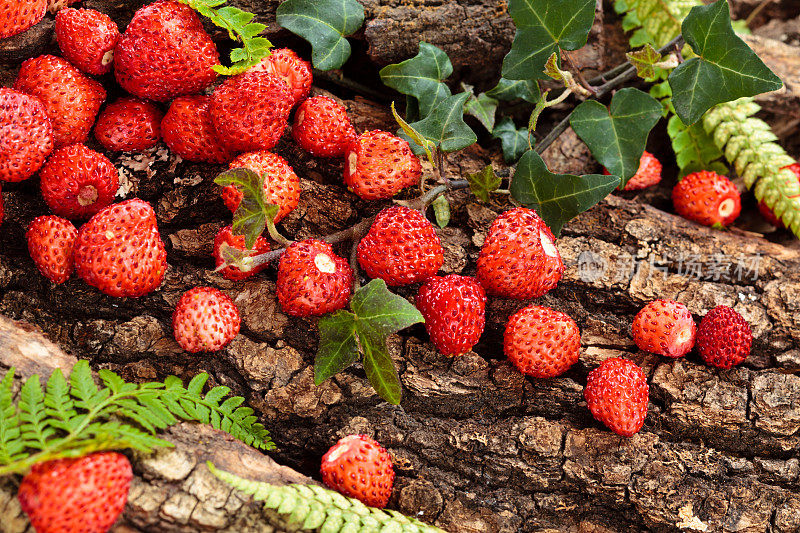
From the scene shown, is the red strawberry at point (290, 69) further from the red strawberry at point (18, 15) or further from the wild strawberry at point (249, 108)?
the red strawberry at point (18, 15)

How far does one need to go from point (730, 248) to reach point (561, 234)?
0.81 meters

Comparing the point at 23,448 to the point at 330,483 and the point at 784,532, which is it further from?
the point at 784,532

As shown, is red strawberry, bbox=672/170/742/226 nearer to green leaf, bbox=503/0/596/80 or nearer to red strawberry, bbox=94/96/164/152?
green leaf, bbox=503/0/596/80

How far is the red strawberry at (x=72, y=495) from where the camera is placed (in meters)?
1.62

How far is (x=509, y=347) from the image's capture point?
2379mm

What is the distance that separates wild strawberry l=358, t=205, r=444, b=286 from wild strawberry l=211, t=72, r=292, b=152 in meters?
0.55

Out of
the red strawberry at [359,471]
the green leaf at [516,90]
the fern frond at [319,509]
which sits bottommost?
the red strawberry at [359,471]

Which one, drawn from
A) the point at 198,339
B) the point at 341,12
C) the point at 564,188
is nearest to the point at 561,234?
the point at 564,188

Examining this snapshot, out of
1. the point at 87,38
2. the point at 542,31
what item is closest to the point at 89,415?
the point at 87,38

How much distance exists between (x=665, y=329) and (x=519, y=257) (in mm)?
668

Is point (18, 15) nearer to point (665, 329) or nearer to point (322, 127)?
point (322, 127)

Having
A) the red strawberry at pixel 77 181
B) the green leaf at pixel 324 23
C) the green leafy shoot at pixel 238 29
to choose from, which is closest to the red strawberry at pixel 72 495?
the red strawberry at pixel 77 181

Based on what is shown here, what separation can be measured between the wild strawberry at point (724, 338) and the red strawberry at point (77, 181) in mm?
2399

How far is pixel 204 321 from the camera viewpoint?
7.34 feet
